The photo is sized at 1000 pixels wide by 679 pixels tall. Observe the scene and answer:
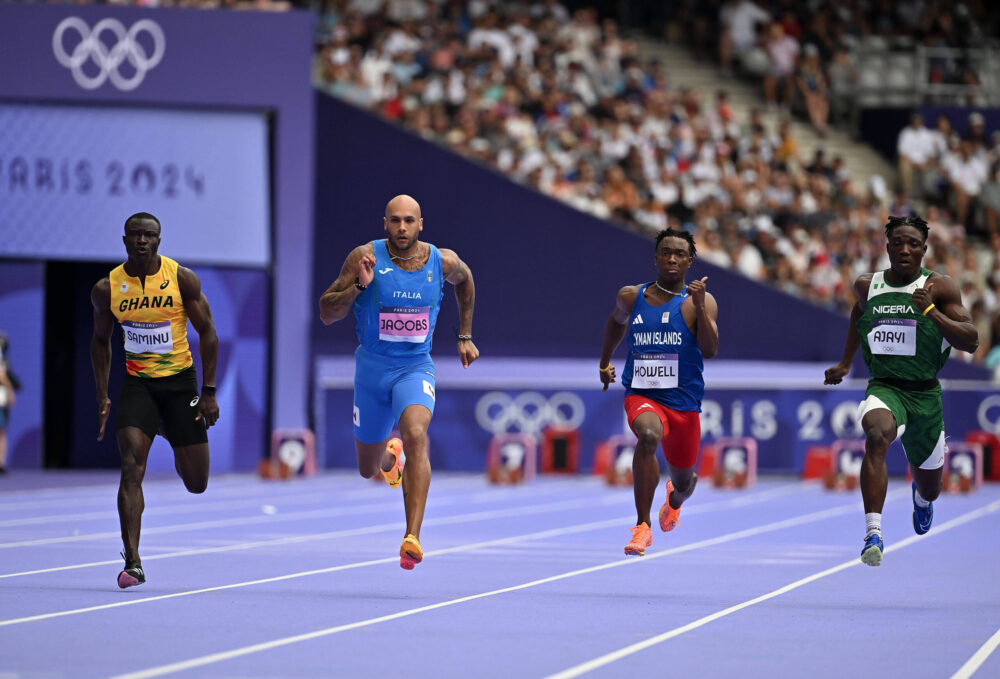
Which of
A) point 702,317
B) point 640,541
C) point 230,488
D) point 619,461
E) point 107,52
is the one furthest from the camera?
point 107,52

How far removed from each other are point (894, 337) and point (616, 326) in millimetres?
1972

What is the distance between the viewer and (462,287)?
11.5 metres

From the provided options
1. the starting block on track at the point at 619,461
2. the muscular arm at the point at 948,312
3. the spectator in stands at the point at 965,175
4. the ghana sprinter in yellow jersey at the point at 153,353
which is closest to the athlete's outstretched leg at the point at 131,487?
the ghana sprinter in yellow jersey at the point at 153,353

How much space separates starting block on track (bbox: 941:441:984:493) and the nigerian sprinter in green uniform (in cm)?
1069

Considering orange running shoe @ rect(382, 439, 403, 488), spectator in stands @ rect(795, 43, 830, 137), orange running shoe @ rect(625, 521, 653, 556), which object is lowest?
orange running shoe @ rect(625, 521, 653, 556)

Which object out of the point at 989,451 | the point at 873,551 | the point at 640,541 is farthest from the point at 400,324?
the point at 989,451

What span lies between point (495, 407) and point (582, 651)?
54.0 ft

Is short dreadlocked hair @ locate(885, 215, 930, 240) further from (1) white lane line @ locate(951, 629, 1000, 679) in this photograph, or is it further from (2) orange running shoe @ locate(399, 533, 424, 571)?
(2) orange running shoe @ locate(399, 533, 424, 571)

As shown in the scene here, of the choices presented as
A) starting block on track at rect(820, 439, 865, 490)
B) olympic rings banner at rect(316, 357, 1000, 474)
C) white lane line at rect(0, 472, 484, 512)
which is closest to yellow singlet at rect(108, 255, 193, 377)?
white lane line at rect(0, 472, 484, 512)

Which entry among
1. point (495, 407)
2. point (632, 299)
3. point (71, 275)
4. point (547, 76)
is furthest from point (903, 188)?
point (632, 299)

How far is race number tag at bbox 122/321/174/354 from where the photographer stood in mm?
10383

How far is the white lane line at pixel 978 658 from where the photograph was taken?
7.31 meters

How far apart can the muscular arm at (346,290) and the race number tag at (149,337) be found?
937 mm

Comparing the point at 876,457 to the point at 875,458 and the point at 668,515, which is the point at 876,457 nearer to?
the point at 875,458
